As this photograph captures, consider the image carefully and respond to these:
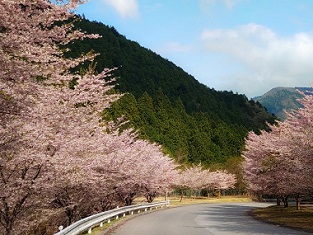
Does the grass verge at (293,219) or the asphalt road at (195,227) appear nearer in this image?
the asphalt road at (195,227)

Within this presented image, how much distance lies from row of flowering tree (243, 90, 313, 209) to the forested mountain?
15.5 m

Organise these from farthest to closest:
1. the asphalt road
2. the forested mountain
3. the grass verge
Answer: the forested mountain < the grass verge < the asphalt road

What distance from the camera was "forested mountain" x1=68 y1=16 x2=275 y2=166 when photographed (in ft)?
309

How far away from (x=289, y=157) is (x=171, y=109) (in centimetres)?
8943

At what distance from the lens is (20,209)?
39.9 ft

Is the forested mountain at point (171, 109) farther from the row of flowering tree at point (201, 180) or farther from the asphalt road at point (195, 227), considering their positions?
the asphalt road at point (195, 227)

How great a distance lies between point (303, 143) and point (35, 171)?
14.5 m

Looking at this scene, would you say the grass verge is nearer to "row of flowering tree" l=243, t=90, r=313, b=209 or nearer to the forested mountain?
"row of flowering tree" l=243, t=90, r=313, b=209

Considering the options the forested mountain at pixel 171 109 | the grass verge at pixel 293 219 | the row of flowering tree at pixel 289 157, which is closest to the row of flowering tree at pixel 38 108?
the row of flowering tree at pixel 289 157

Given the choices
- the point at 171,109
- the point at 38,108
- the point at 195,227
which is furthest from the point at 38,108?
the point at 171,109

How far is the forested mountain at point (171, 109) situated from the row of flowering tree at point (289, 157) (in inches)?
612

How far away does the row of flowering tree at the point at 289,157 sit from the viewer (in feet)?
66.1

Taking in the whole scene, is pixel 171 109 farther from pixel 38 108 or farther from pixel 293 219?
pixel 38 108

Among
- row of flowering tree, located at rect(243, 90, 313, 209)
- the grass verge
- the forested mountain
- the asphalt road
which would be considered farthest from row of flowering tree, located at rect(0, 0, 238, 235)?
the forested mountain
